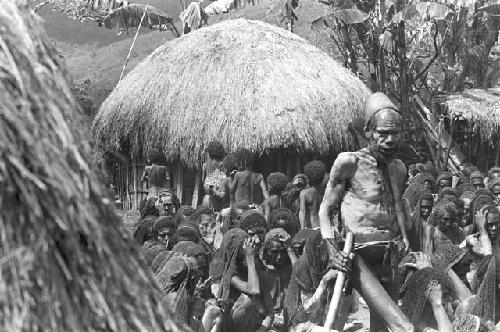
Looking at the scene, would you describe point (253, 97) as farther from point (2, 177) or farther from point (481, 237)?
point (2, 177)

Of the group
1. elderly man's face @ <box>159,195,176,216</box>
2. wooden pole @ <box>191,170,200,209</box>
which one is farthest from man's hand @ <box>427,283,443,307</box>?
wooden pole @ <box>191,170,200,209</box>

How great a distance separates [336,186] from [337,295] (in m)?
0.71

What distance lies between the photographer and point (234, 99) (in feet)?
44.7

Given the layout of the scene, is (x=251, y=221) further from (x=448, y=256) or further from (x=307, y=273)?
(x=448, y=256)

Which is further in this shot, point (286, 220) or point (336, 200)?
point (286, 220)

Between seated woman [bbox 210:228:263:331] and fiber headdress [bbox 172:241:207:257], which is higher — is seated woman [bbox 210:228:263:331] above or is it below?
below

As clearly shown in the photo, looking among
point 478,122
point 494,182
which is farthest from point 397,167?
point 478,122

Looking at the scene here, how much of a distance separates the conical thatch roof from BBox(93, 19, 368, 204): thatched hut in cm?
2

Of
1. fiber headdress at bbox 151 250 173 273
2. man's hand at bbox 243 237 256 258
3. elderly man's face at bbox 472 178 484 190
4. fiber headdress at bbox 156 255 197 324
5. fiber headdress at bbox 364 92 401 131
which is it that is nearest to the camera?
fiber headdress at bbox 156 255 197 324

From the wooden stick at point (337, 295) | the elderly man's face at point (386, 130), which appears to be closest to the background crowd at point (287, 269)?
the wooden stick at point (337, 295)

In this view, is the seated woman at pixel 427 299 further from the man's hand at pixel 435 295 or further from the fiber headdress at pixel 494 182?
the fiber headdress at pixel 494 182

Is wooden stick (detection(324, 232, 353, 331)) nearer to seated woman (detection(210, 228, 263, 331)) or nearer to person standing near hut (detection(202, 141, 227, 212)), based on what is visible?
seated woman (detection(210, 228, 263, 331))

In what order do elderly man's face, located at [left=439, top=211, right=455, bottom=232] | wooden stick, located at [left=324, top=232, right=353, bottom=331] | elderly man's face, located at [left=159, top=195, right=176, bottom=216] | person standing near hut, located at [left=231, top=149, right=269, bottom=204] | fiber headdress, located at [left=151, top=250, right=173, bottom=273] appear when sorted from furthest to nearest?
person standing near hut, located at [left=231, top=149, right=269, bottom=204]
elderly man's face, located at [left=159, top=195, right=176, bottom=216]
elderly man's face, located at [left=439, top=211, right=455, bottom=232]
fiber headdress, located at [left=151, top=250, right=173, bottom=273]
wooden stick, located at [left=324, top=232, right=353, bottom=331]

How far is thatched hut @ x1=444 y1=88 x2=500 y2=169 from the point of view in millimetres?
16641
